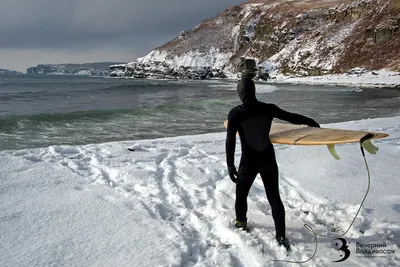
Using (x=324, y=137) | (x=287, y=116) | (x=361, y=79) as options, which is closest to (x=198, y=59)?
(x=361, y=79)

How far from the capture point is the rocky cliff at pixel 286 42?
168ft

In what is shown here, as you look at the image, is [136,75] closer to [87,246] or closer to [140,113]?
[140,113]

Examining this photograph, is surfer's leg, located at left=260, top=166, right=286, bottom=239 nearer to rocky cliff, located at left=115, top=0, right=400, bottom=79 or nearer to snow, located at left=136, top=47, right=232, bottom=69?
rocky cliff, located at left=115, top=0, right=400, bottom=79

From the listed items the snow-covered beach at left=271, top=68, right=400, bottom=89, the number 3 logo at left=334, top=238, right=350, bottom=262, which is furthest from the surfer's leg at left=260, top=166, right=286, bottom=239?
the snow-covered beach at left=271, top=68, right=400, bottom=89

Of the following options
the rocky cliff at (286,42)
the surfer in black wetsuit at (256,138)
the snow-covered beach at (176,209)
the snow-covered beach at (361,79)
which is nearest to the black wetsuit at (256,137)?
the surfer in black wetsuit at (256,138)

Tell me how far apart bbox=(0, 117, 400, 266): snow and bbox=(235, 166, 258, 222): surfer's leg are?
0.22 m

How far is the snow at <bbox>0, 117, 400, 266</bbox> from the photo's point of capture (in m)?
3.13

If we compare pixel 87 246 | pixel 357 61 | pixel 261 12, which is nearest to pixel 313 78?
pixel 357 61

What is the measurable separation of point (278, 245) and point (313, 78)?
51.0 m

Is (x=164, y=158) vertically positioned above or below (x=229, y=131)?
below

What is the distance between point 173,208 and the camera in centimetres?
420

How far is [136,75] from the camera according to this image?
300 feet

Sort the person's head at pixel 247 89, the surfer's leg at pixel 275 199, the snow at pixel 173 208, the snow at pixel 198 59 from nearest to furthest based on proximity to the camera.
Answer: the snow at pixel 173 208, the person's head at pixel 247 89, the surfer's leg at pixel 275 199, the snow at pixel 198 59

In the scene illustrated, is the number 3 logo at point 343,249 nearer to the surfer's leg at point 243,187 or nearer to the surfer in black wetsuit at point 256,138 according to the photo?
the surfer in black wetsuit at point 256,138
